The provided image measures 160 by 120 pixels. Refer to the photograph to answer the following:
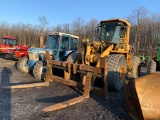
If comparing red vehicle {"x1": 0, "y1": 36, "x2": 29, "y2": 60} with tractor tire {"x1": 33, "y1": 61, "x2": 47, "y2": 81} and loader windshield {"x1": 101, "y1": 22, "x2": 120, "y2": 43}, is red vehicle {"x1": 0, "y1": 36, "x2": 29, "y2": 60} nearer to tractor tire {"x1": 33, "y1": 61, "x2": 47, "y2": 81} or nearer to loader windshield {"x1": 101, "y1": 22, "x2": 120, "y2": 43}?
tractor tire {"x1": 33, "y1": 61, "x2": 47, "y2": 81}

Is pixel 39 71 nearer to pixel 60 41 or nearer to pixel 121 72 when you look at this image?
pixel 60 41

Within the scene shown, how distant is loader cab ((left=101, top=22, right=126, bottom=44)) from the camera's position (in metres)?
7.60

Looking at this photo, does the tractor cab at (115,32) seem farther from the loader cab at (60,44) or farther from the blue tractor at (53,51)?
the loader cab at (60,44)

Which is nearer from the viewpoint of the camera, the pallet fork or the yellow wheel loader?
the pallet fork

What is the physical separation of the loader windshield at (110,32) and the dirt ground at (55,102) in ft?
6.67

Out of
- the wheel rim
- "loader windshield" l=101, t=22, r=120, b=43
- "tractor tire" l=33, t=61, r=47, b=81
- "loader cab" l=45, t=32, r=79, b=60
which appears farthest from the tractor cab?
"tractor tire" l=33, t=61, r=47, b=81

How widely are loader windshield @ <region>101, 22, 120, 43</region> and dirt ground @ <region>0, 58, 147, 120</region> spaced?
2034mm

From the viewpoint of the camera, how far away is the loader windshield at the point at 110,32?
7.61 metres

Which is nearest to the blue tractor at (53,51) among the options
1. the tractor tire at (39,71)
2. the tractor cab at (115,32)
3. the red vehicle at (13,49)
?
the tractor tire at (39,71)

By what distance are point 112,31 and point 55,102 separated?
12.5 ft

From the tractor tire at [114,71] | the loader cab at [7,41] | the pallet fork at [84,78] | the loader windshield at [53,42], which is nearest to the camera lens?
the pallet fork at [84,78]

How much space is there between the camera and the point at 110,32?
7824mm

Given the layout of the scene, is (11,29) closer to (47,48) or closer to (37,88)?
(47,48)

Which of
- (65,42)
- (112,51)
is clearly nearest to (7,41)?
(65,42)
